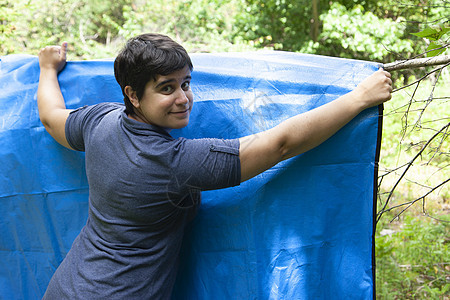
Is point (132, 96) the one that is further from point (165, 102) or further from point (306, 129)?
point (306, 129)

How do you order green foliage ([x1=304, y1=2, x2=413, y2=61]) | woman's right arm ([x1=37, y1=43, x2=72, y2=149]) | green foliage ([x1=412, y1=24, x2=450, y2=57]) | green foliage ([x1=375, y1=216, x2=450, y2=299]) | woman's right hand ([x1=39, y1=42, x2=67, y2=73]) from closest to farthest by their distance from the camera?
green foliage ([x1=412, y1=24, x2=450, y2=57])
woman's right arm ([x1=37, y1=43, x2=72, y2=149])
woman's right hand ([x1=39, y1=42, x2=67, y2=73])
green foliage ([x1=375, y1=216, x2=450, y2=299])
green foliage ([x1=304, y1=2, x2=413, y2=61])

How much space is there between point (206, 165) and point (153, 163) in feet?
0.64

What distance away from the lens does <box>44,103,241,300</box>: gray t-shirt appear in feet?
5.00

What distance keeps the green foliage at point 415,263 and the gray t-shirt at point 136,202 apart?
183 centimetres

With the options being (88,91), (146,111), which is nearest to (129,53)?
(146,111)

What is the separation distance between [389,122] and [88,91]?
16.6ft

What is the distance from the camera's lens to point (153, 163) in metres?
1.54

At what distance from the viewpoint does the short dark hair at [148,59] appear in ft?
5.09

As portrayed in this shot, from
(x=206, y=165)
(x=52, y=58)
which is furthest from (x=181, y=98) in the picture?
(x=52, y=58)

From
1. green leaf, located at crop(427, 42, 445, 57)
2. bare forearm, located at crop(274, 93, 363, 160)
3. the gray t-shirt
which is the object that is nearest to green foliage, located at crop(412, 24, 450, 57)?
green leaf, located at crop(427, 42, 445, 57)

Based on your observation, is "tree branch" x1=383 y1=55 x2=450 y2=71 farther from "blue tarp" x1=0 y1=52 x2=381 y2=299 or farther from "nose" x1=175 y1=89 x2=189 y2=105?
"nose" x1=175 y1=89 x2=189 y2=105

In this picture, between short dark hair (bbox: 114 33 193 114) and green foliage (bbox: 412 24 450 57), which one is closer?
short dark hair (bbox: 114 33 193 114)

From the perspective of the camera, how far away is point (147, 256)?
1640mm

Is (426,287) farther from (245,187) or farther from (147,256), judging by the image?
(147,256)
